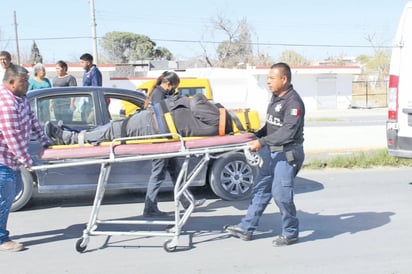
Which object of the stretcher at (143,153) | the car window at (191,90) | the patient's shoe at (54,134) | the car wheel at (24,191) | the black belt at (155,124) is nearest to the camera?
the stretcher at (143,153)

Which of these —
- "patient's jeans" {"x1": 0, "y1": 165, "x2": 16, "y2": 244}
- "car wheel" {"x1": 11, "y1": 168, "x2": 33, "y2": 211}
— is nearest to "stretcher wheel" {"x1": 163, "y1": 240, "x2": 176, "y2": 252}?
"patient's jeans" {"x1": 0, "y1": 165, "x2": 16, "y2": 244}

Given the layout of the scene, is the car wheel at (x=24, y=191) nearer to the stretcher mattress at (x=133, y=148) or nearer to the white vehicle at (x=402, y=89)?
the stretcher mattress at (x=133, y=148)

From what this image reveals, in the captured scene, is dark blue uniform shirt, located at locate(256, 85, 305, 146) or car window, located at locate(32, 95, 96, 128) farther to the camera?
car window, located at locate(32, 95, 96, 128)

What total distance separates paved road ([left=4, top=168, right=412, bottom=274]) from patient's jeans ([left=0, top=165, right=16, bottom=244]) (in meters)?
0.28

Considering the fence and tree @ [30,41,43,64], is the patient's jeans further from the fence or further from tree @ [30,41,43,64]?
tree @ [30,41,43,64]

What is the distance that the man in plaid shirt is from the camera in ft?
15.4

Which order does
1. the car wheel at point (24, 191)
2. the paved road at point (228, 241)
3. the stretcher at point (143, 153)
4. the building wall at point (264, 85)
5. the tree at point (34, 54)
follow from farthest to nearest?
the tree at point (34, 54)
the building wall at point (264, 85)
the car wheel at point (24, 191)
the stretcher at point (143, 153)
the paved road at point (228, 241)

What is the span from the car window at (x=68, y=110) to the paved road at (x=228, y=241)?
1127 mm

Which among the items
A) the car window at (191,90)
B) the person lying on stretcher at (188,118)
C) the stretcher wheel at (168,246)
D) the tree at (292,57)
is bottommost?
the stretcher wheel at (168,246)

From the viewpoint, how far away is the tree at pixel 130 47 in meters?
70.9

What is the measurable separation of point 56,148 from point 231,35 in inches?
2162

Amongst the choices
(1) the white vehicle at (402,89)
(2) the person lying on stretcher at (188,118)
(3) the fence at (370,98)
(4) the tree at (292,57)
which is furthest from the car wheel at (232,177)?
(4) the tree at (292,57)

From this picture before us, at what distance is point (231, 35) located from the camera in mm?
58531

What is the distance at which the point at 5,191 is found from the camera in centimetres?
489
